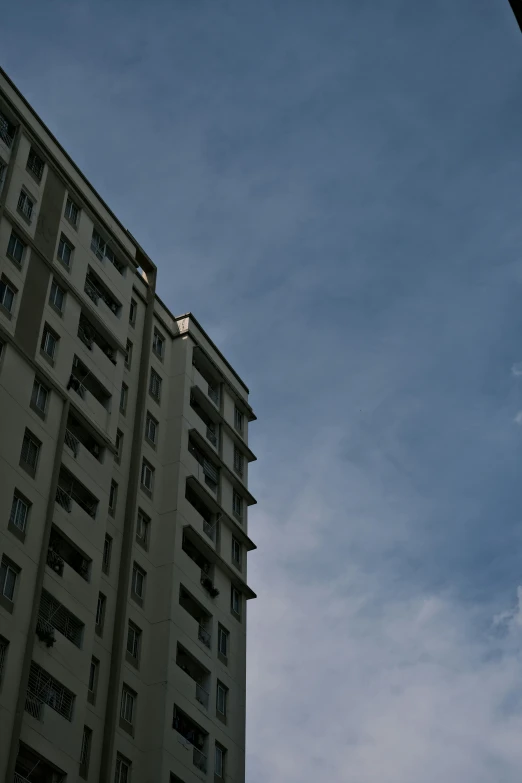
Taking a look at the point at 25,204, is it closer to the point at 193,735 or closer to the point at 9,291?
the point at 9,291

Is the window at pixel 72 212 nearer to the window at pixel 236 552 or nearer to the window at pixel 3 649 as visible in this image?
the window at pixel 236 552

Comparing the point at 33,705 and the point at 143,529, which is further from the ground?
the point at 143,529

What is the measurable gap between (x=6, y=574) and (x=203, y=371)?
20.3 meters

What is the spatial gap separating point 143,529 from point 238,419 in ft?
37.8

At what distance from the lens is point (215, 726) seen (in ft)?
131

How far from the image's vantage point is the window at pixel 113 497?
4007 cm

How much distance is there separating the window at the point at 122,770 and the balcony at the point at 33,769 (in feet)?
11.4

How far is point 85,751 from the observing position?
3381 cm

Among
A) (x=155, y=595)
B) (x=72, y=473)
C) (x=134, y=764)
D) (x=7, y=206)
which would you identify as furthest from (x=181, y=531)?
(x=7, y=206)

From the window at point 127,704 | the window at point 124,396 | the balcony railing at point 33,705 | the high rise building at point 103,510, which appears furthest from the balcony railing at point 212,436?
the balcony railing at point 33,705

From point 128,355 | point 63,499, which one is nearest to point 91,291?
point 128,355

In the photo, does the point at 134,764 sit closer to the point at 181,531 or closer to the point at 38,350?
the point at 181,531

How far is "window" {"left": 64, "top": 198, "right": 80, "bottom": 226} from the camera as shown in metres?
43.2

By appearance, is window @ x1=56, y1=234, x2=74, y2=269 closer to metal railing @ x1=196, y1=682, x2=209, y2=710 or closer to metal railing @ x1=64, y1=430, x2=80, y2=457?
metal railing @ x1=64, y1=430, x2=80, y2=457
